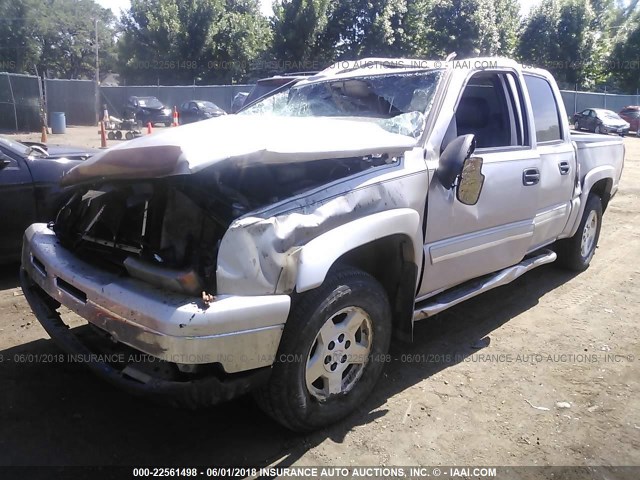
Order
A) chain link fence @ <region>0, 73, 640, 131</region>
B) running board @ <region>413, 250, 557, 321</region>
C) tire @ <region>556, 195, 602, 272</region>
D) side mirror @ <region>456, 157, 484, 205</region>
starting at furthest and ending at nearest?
chain link fence @ <region>0, 73, 640, 131</region>
tire @ <region>556, 195, 602, 272</region>
running board @ <region>413, 250, 557, 321</region>
side mirror @ <region>456, 157, 484, 205</region>

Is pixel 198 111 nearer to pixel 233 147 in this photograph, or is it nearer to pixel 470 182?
pixel 470 182

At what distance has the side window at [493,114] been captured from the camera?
402 centimetres

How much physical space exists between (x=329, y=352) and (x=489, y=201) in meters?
1.60

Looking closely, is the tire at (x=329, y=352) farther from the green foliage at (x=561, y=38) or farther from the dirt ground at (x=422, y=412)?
the green foliage at (x=561, y=38)

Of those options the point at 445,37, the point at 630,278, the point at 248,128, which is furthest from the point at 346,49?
the point at 248,128

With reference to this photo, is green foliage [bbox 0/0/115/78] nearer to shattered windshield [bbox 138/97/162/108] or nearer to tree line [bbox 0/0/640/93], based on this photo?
tree line [bbox 0/0/640/93]

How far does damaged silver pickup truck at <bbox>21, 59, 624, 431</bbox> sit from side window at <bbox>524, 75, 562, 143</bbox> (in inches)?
21.5

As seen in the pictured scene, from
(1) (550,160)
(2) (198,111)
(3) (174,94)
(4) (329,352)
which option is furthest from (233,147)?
(3) (174,94)

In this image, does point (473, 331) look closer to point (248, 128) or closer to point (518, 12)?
point (248, 128)

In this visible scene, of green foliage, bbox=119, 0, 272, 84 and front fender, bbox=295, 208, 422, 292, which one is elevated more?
green foliage, bbox=119, 0, 272, 84

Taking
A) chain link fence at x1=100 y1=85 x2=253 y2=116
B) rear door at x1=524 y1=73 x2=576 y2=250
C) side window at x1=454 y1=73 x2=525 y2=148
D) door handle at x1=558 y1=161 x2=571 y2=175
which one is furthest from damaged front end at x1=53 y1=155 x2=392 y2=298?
chain link fence at x1=100 y1=85 x2=253 y2=116

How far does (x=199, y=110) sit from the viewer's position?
2447 centimetres

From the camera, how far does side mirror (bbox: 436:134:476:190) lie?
3.10m

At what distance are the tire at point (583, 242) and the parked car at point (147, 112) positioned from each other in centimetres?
2324
